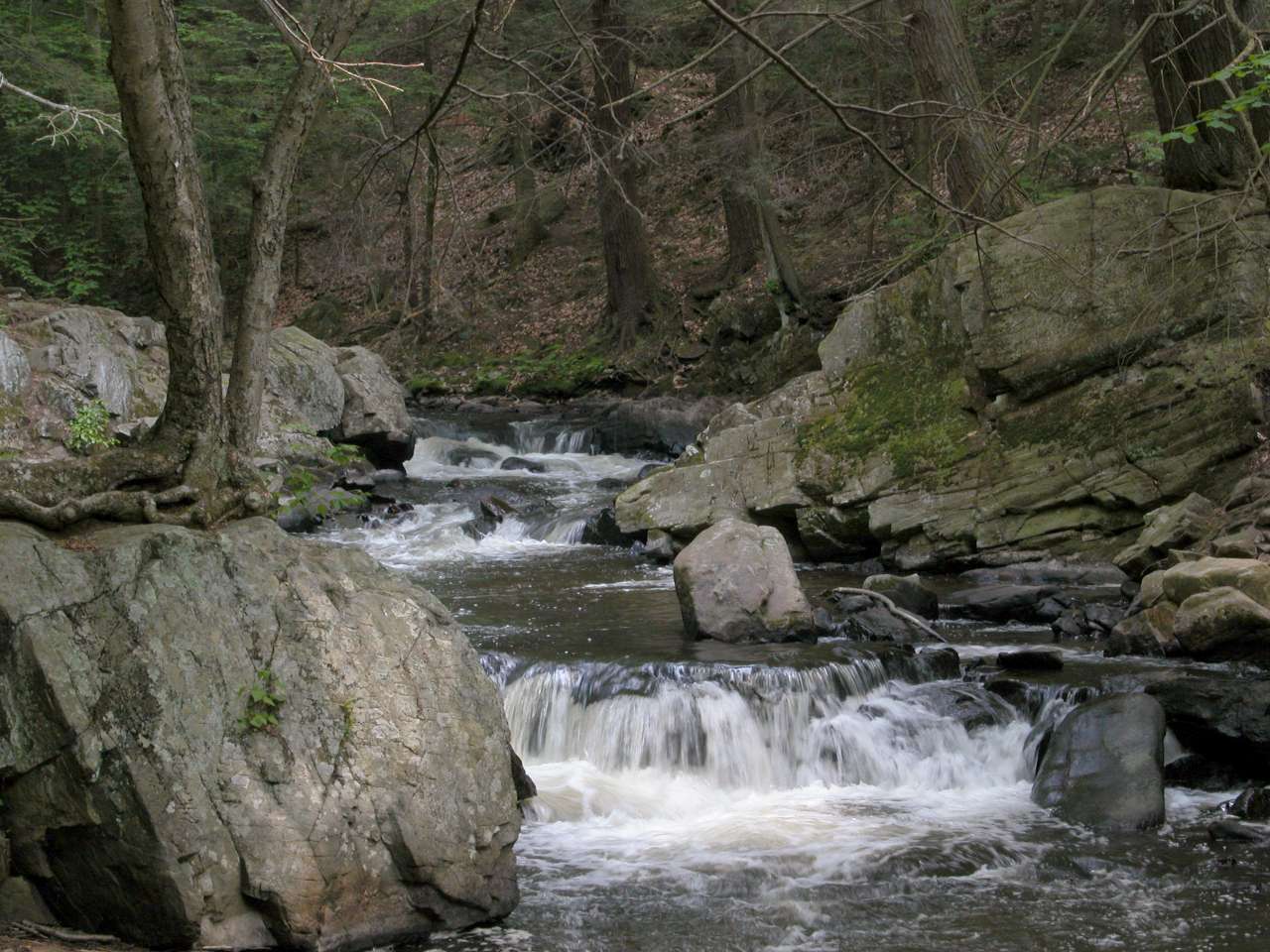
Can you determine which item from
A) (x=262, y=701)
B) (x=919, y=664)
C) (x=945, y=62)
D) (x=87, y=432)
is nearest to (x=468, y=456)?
(x=945, y=62)

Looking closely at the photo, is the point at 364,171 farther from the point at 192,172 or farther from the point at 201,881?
the point at 201,881

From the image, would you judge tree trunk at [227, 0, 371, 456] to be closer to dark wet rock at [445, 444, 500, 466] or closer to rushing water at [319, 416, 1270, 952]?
rushing water at [319, 416, 1270, 952]

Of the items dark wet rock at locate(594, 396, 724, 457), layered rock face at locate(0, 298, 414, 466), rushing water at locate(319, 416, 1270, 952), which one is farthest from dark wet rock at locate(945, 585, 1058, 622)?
dark wet rock at locate(594, 396, 724, 457)

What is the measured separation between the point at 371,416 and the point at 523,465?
2362 mm

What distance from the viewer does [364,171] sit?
254 inches

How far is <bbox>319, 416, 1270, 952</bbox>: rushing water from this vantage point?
219 inches

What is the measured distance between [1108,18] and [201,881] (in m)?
19.4

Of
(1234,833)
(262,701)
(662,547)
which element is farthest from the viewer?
(662,547)

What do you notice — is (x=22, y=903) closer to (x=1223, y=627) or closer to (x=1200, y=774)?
(x=1200, y=774)

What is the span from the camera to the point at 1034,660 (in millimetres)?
8320

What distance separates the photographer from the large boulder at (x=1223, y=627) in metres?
7.86

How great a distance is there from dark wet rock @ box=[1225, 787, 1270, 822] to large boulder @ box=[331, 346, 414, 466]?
44.5ft

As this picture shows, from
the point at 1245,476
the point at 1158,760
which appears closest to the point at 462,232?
the point at 1158,760

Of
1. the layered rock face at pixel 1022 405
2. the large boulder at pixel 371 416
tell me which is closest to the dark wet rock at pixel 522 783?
the layered rock face at pixel 1022 405
